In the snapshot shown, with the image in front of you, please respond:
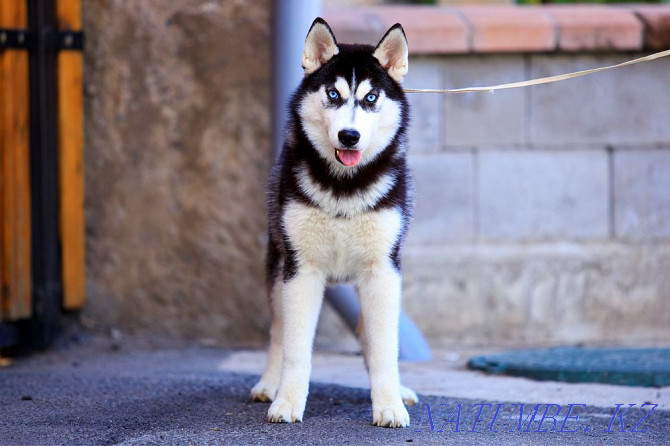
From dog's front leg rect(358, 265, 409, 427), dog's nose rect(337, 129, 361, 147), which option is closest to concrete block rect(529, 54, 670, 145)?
dog's front leg rect(358, 265, 409, 427)

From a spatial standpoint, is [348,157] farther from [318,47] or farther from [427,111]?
[427,111]

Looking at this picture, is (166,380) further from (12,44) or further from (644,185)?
(644,185)

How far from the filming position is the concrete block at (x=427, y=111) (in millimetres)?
5656

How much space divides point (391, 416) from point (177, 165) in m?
2.58

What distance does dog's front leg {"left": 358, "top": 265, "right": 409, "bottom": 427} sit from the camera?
3.40 metres

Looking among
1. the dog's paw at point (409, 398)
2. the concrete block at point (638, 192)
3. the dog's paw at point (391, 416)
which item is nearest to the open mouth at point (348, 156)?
the dog's paw at point (391, 416)

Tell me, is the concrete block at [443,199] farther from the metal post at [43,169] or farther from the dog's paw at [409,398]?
the metal post at [43,169]

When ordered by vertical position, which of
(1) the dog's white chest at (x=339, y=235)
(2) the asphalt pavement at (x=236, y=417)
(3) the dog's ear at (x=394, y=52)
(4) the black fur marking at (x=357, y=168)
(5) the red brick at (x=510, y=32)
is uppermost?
(5) the red brick at (x=510, y=32)

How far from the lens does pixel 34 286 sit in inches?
205

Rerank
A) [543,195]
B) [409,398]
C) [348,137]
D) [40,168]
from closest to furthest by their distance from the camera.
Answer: [348,137] → [409,398] → [40,168] → [543,195]

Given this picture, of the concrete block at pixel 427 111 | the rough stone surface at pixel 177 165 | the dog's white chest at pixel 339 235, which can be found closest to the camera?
the dog's white chest at pixel 339 235

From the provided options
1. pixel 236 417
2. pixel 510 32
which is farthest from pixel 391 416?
pixel 510 32

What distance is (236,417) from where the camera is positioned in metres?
3.53

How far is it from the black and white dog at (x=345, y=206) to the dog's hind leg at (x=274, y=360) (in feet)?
0.72
